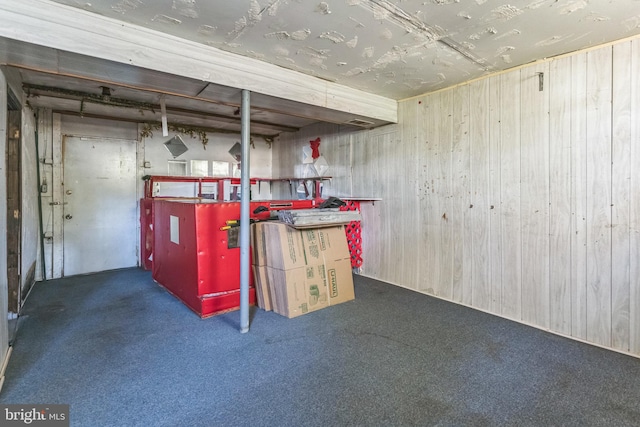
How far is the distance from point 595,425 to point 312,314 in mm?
2144

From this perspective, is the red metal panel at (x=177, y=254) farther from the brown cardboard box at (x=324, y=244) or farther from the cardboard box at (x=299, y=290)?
the brown cardboard box at (x=324, y=244)

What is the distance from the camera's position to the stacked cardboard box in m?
3.11

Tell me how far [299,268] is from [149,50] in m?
2.23

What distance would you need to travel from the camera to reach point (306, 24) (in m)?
2.16

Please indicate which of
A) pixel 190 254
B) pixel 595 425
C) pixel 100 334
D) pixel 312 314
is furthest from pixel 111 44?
pixel 595 425

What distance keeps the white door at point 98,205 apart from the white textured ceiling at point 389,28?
3384 millimetres

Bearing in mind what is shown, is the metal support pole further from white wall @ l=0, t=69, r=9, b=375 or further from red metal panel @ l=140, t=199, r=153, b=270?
red metal panel @ l=140, t=199, r=153, b=270

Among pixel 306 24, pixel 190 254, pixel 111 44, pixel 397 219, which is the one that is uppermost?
pixel 306 24

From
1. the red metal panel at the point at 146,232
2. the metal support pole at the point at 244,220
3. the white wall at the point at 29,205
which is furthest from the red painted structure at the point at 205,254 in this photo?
the white wall at the point at 29,205

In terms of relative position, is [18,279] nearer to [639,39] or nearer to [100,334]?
[100,334]

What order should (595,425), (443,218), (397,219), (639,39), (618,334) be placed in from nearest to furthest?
(595,425), (639,39), (618,334), (443,218), (397,219)

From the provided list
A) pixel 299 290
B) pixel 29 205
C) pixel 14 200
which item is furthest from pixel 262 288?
pixel 29 205

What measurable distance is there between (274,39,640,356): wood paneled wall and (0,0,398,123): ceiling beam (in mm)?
1326

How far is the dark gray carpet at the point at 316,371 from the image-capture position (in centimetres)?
172
